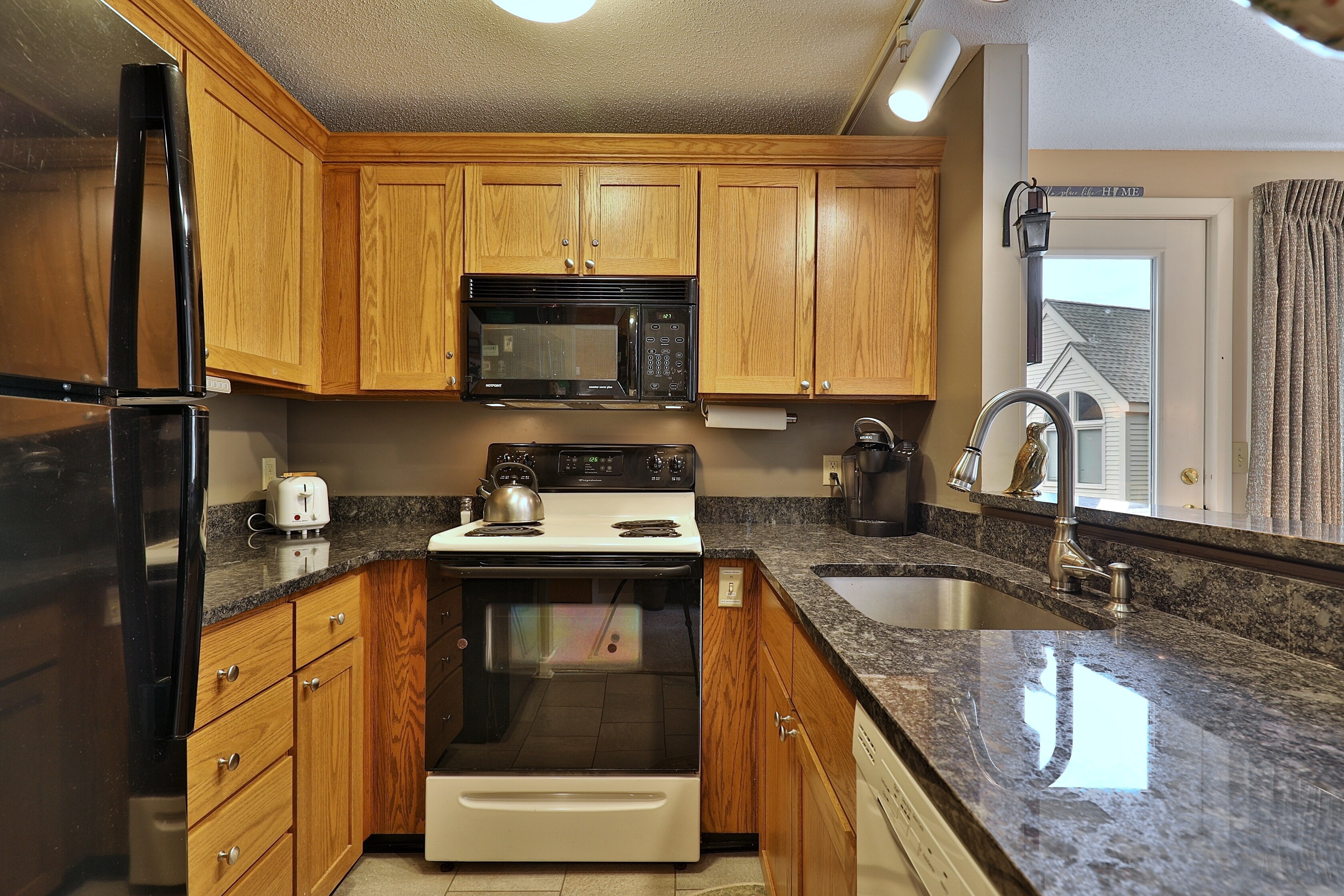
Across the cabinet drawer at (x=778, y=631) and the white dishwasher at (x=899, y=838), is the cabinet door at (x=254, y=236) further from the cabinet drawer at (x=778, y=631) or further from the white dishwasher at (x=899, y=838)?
the white dishwasher at (x=899, y=838)

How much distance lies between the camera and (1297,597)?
2.96 feet

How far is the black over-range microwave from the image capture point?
2.19 m

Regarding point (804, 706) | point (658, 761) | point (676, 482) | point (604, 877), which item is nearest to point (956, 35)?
point (676, 482)

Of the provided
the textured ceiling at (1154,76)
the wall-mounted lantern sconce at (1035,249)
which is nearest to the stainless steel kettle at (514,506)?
the wall-mounted lantern sconce at (1035,249)

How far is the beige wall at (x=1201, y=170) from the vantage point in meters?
2.52

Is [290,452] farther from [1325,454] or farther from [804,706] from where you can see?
[1325,454]

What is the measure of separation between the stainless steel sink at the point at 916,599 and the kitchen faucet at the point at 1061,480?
0.25 meters

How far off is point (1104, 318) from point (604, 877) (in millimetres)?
2599

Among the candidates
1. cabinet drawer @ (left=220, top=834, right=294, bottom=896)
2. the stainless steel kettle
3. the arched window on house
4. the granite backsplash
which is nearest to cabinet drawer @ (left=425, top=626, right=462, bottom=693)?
the stainless steel kettle

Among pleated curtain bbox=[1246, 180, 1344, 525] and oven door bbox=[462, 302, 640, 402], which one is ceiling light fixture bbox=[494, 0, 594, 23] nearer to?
oven door bbox=[462, 302, 640, 402]

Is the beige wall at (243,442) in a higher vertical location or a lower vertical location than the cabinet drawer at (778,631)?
higher

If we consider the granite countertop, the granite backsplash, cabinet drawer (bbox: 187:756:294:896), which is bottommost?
cabinet drawer (bbox: 187:756:294:896)

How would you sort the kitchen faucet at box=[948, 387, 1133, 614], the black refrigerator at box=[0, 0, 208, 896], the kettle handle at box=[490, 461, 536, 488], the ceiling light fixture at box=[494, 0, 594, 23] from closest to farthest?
1. the black refrigerator at box=[0, 0, 208, 896]
2. the kitchen faucet at box=[948, 387, 1133, 614]
3. the ceiling light fixture at box=[494, 0, 594, 23]
4. the kettle handle at box=[490, 461, 536, 488]

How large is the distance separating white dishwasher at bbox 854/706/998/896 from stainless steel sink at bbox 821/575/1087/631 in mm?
748
